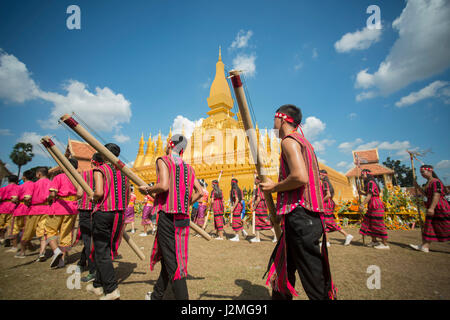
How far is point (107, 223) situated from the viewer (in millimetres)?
2984

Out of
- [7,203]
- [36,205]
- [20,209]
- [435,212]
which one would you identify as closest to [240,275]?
[36,205]

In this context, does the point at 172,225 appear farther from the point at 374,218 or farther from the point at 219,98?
the point at 219,98

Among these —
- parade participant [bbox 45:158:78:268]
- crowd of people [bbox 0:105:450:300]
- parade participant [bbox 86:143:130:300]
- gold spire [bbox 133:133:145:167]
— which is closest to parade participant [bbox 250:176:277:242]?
crowd of people [bbox 0:105:450:300]

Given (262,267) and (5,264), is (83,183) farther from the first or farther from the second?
(262,267)

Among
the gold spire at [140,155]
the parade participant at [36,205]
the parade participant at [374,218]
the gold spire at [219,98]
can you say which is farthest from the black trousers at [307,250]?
the gold spire at [140,155]

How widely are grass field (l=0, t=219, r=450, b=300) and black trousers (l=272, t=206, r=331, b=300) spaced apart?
1524 mm

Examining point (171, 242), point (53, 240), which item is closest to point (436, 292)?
point (171, 242)

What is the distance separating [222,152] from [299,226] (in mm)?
16252

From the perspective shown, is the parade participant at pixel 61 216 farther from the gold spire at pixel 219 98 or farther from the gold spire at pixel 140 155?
the gold spire at pixel 140 155

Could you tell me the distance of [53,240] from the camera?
182 inches

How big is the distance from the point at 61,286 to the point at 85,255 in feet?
3.06

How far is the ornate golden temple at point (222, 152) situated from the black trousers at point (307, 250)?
853 centimetres

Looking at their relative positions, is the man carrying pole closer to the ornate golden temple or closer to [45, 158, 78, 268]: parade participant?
[45, 158, 78, 268]: parade participant

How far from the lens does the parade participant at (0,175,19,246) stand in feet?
20.5
